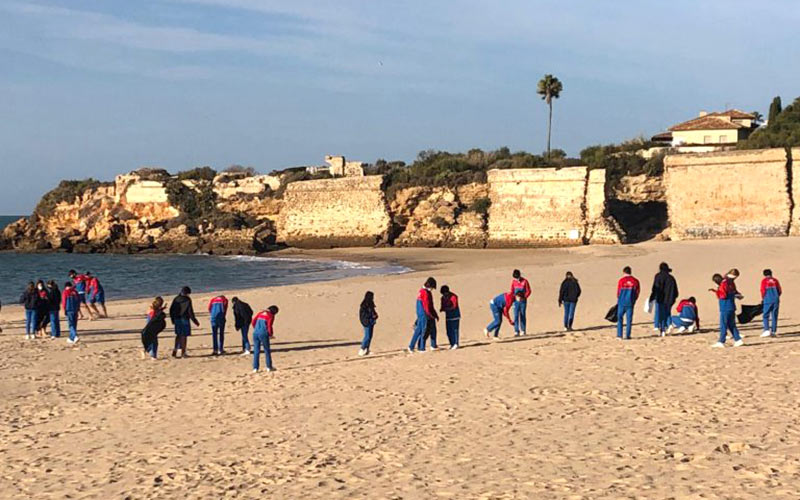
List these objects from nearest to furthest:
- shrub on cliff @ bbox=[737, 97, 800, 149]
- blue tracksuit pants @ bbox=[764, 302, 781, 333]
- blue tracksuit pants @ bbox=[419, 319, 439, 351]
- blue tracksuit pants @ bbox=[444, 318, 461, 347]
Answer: blue tracksuit pants @ bbox=[764, 302, 781, 333], blue tracksuit pants @ bbox=[419, 319, 439, 351], blue tracksuit pants @ bbox=[444, 318, 461, 347], shrub on cliff @ bbox=[737, 97, 800, 149]

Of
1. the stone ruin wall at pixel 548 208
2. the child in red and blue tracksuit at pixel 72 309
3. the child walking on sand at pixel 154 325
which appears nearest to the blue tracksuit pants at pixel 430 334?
the child walking on sand at pixel 154 325

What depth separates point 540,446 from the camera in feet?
21.9

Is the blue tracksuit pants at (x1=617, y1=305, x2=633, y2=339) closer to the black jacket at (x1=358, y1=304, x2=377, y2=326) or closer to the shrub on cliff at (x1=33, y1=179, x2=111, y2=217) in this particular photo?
the black jacket at (x1=358, y1=304, x2=377, y2=326)

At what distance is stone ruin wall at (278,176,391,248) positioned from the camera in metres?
43.7

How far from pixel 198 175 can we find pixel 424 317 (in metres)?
42.1

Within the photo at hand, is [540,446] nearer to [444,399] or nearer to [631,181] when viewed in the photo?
[444,399]

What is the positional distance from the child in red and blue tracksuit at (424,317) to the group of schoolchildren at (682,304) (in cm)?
282

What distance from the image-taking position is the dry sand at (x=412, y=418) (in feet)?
19.6

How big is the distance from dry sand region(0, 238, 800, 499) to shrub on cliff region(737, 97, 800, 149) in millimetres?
26861

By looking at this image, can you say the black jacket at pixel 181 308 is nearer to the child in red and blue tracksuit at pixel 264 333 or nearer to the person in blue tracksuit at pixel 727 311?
the child in red and blue tracksuit at pixel 264 333

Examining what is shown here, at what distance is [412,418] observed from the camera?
26.0 ft

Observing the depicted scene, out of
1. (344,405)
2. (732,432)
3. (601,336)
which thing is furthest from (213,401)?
(601,336)

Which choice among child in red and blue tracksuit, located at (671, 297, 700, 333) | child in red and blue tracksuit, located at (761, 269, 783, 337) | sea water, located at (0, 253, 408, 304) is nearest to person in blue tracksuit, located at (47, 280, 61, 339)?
sea water, located at (0, 253, 408, 304)

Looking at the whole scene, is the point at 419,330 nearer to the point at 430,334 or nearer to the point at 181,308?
the point at 430,334
